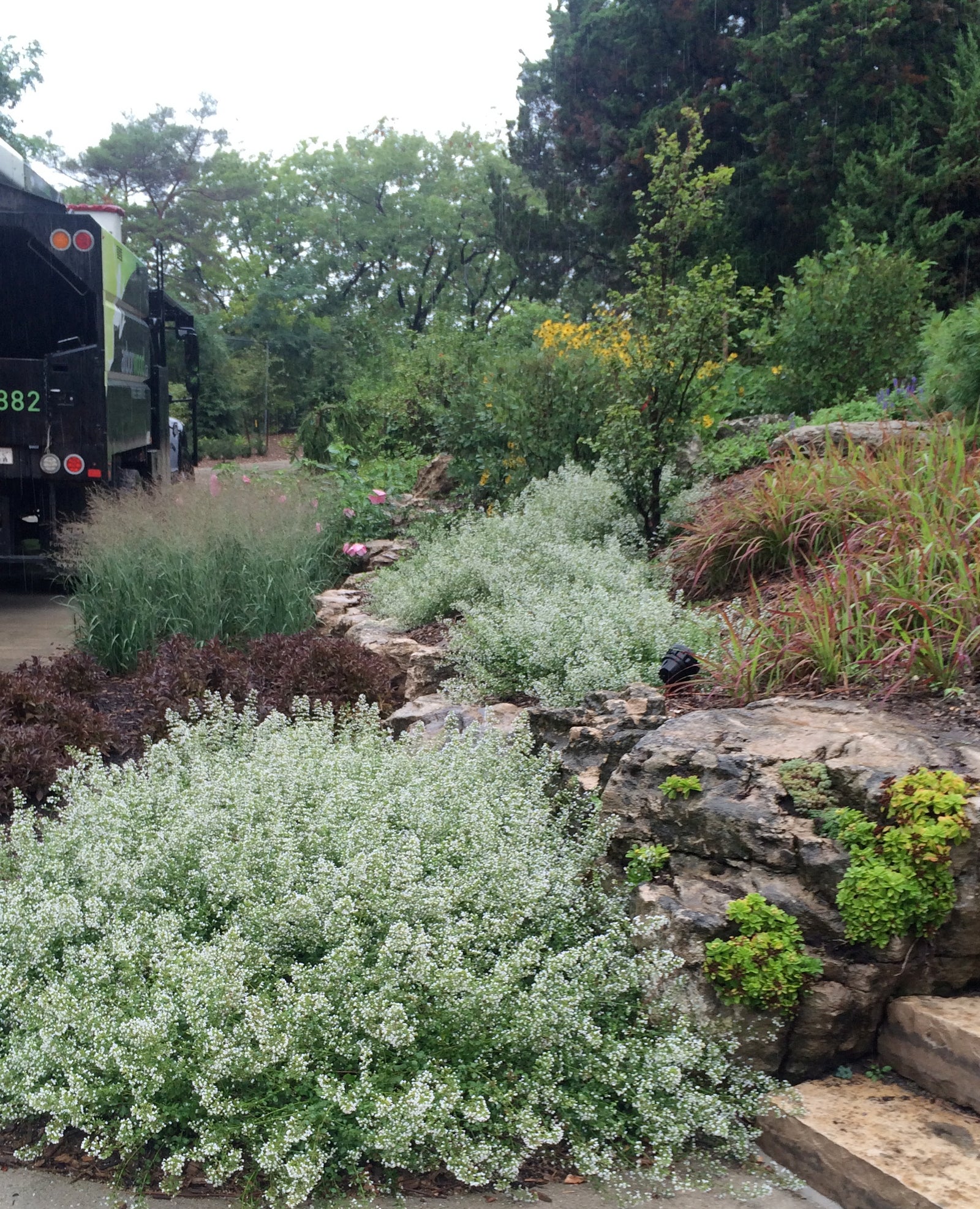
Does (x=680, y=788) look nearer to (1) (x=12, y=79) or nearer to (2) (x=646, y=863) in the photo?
(2) (x=646, y=863)

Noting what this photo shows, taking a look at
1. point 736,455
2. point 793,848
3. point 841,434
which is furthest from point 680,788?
point 736,455

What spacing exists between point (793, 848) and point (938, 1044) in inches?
23.2

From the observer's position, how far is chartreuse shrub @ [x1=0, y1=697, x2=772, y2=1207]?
2.27m

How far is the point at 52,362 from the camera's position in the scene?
348 inches

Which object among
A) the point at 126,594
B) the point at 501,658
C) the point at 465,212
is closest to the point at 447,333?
the point at 126,594

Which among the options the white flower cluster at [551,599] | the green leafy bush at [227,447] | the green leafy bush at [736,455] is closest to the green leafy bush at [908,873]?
the white flower cluster at [551,599]

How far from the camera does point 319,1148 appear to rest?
90.1 inches

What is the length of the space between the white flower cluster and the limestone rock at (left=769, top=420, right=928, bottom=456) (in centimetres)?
119

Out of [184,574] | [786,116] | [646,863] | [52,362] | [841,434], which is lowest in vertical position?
[646,863]

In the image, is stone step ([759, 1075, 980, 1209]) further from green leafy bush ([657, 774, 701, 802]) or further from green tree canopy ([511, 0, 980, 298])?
green tree canopy ([511, 0, 980, 298])

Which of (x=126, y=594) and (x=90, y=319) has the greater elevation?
(x=90, y=319)

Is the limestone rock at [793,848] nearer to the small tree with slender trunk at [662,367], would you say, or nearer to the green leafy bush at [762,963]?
the green leafy bush at [762,963]

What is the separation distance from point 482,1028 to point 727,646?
7.01ft

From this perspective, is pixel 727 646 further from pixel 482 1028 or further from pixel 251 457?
pixel 251 457
